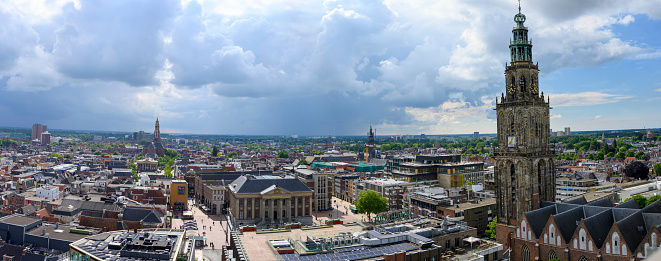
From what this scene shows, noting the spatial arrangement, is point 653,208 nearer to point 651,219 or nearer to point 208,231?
point 651,219

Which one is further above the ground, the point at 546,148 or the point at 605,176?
the point at 546,148

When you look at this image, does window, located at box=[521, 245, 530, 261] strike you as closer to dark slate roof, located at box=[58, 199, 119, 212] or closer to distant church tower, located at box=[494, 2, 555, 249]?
distant church tower, located at box=[494, 2, 555, 249]

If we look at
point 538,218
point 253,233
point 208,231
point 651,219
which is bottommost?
point 208,231

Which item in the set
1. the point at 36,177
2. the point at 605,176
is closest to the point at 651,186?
the point at 605,176

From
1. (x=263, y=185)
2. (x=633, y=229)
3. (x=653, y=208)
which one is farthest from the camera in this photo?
(x=263, y=185)

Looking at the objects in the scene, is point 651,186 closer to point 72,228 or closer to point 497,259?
point 497,259

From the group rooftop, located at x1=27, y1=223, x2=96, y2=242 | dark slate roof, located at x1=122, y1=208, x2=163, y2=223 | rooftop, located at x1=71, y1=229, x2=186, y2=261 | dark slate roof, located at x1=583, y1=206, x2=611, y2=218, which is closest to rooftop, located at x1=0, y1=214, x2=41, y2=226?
rooftop, located at x1=27, y1=223, x2=96, y2=242

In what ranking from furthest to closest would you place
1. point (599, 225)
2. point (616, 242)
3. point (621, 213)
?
point (621, 213) < point (599, 225) < point (616, 242)

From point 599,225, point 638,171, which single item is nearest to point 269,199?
point 599,225
